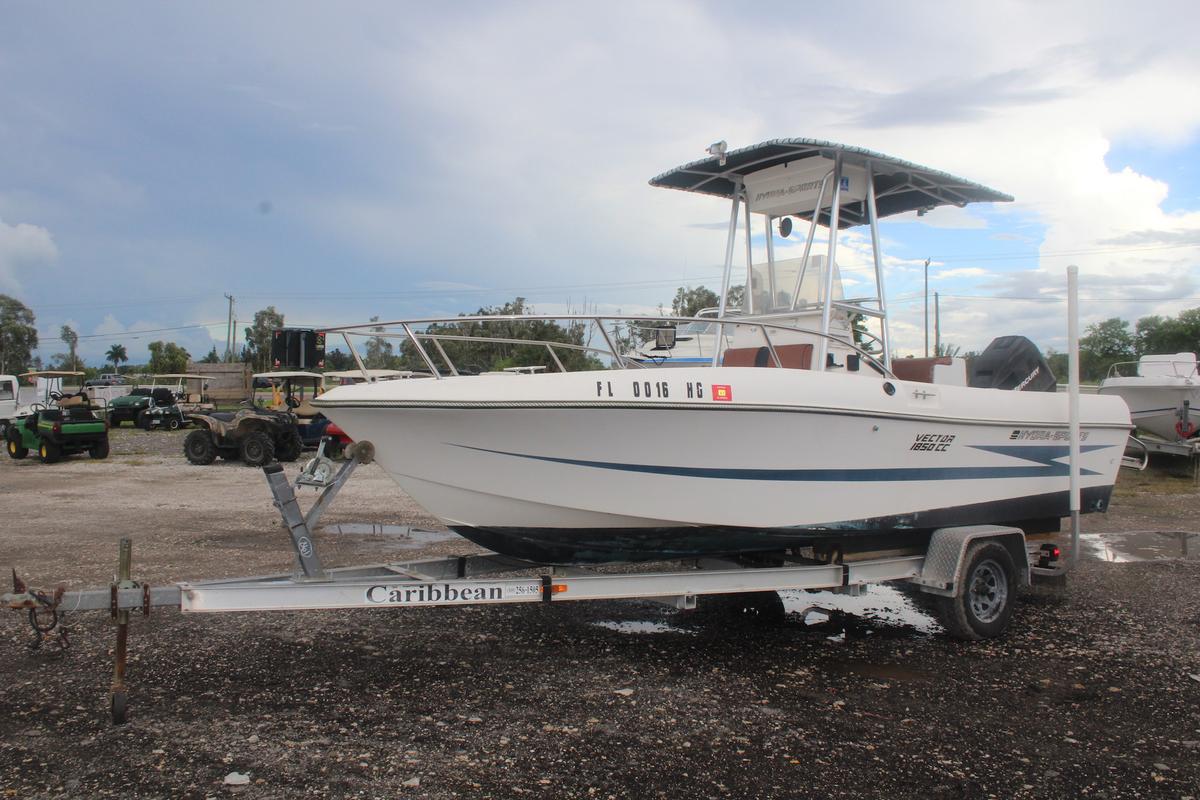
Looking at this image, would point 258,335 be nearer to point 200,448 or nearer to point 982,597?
point 200,448

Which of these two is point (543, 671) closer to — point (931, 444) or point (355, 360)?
point (355, 360)

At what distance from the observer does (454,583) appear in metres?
4.17

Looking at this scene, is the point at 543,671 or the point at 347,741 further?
the point at 543,671

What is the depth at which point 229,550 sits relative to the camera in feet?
24.8

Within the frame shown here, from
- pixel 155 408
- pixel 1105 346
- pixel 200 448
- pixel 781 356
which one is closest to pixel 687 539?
pixel 781 356

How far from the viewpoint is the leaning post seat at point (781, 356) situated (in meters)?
5.07

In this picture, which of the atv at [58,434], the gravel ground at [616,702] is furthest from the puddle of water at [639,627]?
the atv at [58,434]

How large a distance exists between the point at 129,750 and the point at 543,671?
1921 millimetres

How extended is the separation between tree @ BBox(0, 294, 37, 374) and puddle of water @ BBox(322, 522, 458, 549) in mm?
66228

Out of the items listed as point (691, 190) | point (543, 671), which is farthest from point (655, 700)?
point (691, 190)

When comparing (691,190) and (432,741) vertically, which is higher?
(691,190)

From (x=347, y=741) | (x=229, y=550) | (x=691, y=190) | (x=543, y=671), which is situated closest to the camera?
(x=347, y=741)

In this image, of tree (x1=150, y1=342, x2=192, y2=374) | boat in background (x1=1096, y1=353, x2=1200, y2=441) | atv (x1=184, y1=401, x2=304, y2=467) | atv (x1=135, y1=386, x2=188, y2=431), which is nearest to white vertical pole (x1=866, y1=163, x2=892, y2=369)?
boat in background (x1=1096, y1=353, x2=1200, y2=441)

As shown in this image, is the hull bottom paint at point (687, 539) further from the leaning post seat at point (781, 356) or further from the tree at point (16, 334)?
the tree at point (16, 334)
